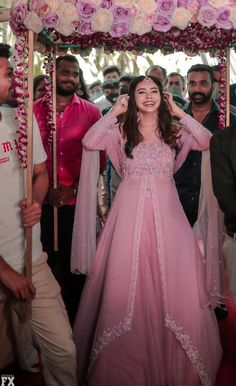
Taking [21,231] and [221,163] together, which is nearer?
[21,231]

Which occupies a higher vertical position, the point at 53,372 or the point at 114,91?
the point at 114,91

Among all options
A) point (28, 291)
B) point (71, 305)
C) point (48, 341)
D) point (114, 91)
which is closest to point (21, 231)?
point (28, 291)

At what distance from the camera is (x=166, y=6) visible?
3094mm

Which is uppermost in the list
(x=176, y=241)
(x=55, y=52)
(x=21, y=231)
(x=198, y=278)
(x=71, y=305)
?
(x=55, y=52)

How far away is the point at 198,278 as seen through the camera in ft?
10.9

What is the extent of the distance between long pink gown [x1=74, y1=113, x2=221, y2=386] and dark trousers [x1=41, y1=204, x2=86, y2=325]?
2.22ft

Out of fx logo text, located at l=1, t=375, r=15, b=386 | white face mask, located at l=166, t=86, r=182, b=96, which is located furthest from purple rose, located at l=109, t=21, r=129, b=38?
white face mask, located at l=166, t=86, r=182, b=96

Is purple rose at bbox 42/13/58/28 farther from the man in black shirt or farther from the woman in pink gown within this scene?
the man in black shirt

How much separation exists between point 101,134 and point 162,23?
2.59ft

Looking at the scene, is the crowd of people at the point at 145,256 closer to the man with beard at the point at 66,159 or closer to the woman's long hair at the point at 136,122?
the woman's long hair at the point at 136,122

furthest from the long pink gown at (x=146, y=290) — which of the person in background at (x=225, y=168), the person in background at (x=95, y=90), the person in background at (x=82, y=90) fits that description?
the person in background at (x=95, y=90)

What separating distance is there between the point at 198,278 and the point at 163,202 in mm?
531

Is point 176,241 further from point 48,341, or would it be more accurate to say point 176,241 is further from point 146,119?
point 48,341

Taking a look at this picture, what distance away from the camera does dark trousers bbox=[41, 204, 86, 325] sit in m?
4.11
